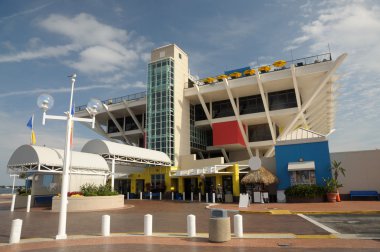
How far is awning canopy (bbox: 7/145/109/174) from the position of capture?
A: 2417cm

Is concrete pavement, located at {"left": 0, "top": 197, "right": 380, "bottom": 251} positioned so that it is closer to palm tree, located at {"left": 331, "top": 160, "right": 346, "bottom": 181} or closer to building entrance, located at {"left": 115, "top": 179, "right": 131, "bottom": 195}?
palm tree, located at {"left": 331, "top": 160, "right": 346, "bottom": 181}

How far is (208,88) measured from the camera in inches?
1618

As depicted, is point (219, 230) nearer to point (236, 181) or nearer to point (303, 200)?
point (303, 200)

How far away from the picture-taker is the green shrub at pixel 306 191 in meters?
24.2

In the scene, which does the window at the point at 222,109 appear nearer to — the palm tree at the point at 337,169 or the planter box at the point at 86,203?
the palm tree at the point at 337,169

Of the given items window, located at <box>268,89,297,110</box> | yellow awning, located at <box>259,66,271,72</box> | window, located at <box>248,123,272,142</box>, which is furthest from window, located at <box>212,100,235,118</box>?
Answer: yellow awning, located at <box>259,66,271,72</box>

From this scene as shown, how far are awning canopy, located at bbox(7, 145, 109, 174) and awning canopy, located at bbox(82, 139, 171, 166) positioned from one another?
3.27 m

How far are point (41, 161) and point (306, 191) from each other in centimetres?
2201

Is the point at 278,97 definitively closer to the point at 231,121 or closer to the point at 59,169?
the point at 231,121

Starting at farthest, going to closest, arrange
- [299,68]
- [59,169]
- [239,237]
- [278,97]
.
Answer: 1. [278,97]
2. [299,68]
3. [59,169]
4. [239,237]

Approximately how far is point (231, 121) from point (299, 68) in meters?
11.5

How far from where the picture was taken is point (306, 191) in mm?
24531

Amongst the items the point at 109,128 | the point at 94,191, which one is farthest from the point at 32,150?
the point at 109,128

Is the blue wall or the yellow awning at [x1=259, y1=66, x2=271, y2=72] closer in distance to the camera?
the blue wall
